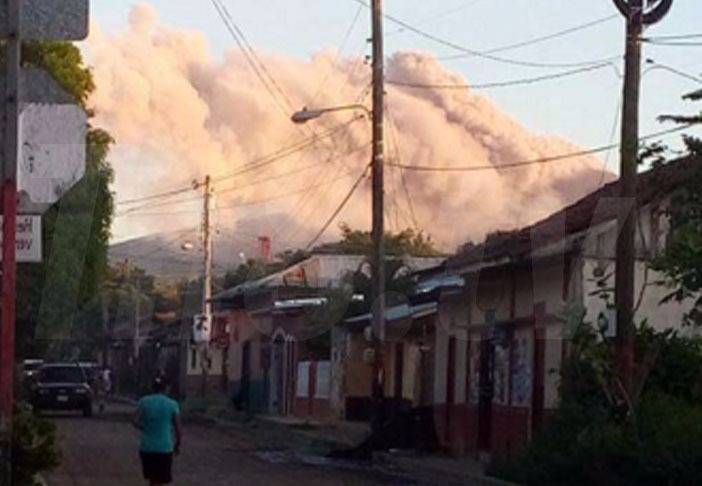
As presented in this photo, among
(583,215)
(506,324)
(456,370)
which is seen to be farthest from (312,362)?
(583,215)

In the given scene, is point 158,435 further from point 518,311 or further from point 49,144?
point 518,311

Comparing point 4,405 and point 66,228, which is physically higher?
point 66,228

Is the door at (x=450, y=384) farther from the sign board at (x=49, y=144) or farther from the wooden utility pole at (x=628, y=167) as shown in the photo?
the sign board at (x=49, y=144)

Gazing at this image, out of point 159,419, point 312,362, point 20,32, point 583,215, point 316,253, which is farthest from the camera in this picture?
point 316,253

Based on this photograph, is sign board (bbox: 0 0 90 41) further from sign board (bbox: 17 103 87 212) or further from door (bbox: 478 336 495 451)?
door (bbox: 478 336 495 451)

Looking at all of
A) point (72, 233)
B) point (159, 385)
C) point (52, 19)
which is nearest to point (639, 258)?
point (72, 233)

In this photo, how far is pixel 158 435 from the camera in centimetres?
2055

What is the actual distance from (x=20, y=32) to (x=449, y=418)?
88.3 feet

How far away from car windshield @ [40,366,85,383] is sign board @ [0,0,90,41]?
140 ft

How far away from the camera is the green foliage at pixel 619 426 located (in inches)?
896

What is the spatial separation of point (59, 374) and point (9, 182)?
141 feet

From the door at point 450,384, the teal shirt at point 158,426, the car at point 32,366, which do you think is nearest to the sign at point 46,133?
the teal shirt at point 158,426

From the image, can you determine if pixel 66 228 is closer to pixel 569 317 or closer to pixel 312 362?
pixel 569 317

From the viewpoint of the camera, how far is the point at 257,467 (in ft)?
103
